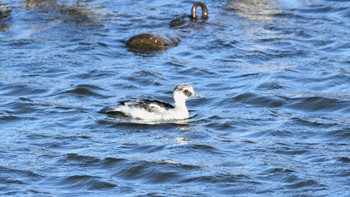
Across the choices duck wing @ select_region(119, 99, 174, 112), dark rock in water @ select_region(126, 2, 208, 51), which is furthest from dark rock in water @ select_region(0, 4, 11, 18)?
duck wing @ select_region(119, 99, 174, 112)

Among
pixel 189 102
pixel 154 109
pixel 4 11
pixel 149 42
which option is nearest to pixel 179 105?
pixel 154 109

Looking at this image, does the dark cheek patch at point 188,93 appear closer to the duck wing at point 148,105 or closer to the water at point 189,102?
the water at point 189,102

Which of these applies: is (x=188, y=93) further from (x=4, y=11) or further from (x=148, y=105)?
(x=4, y=11)

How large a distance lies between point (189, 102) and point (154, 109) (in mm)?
→ 1592

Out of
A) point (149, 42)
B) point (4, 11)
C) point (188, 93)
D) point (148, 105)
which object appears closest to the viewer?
point (148, 105)

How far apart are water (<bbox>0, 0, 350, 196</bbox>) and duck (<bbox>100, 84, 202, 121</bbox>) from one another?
20cm

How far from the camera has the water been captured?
39.3 ft

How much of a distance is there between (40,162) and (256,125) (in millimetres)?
3235

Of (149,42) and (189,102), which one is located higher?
(149,42)

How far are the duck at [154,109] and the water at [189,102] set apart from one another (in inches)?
7.9

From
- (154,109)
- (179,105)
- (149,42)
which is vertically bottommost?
(154,109)

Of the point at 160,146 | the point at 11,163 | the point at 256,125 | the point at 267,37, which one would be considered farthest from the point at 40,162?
the point at 267,37

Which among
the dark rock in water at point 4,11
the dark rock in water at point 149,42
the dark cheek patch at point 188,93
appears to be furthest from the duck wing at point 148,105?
the dark rock in water at point 4,11

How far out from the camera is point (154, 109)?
47.6 feet
